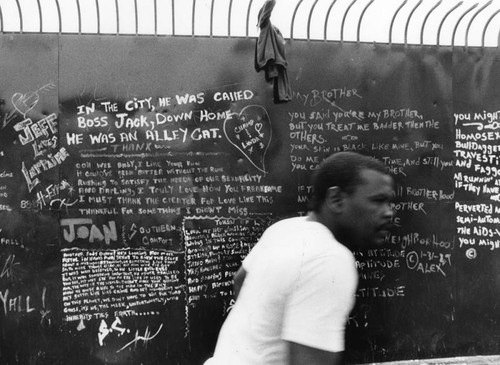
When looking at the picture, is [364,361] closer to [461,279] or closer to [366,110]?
[461,279]

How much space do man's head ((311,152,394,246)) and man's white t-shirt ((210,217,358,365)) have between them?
0.09m

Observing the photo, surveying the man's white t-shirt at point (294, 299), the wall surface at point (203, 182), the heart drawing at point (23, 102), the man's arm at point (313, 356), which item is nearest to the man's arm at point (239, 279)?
the man's white t-shirt at point (294, 299)

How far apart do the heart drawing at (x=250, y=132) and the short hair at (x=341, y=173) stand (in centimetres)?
309

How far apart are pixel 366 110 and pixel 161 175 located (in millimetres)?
1726

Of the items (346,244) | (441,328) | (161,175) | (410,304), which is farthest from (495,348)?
(346,244)

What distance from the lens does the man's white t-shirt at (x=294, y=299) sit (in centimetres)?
166

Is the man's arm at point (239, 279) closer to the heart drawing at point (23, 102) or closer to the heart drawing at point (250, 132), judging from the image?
the heart drawing at point (250, 132)

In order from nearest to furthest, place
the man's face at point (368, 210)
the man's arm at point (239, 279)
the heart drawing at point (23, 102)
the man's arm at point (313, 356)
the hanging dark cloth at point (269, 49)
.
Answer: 1. the man's arm at point (313, 356)
2. the man's face at point (368, 210)
3. the man's arm at point (239, 279)
4. the hanging dark cloth at point (269, 49)
5. the heart drawing at point (23, 102)

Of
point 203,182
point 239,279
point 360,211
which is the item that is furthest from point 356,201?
point 203,182

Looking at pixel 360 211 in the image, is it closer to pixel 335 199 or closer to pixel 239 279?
pixel 335 199

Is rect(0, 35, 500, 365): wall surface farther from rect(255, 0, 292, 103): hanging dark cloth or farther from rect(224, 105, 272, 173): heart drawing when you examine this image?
rect(255, 0, 292, 103): hanging dark cloth

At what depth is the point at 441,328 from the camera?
17.5 ft

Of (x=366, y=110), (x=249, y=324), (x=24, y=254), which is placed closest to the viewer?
(x=249, y=324)

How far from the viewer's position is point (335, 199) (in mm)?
1934
